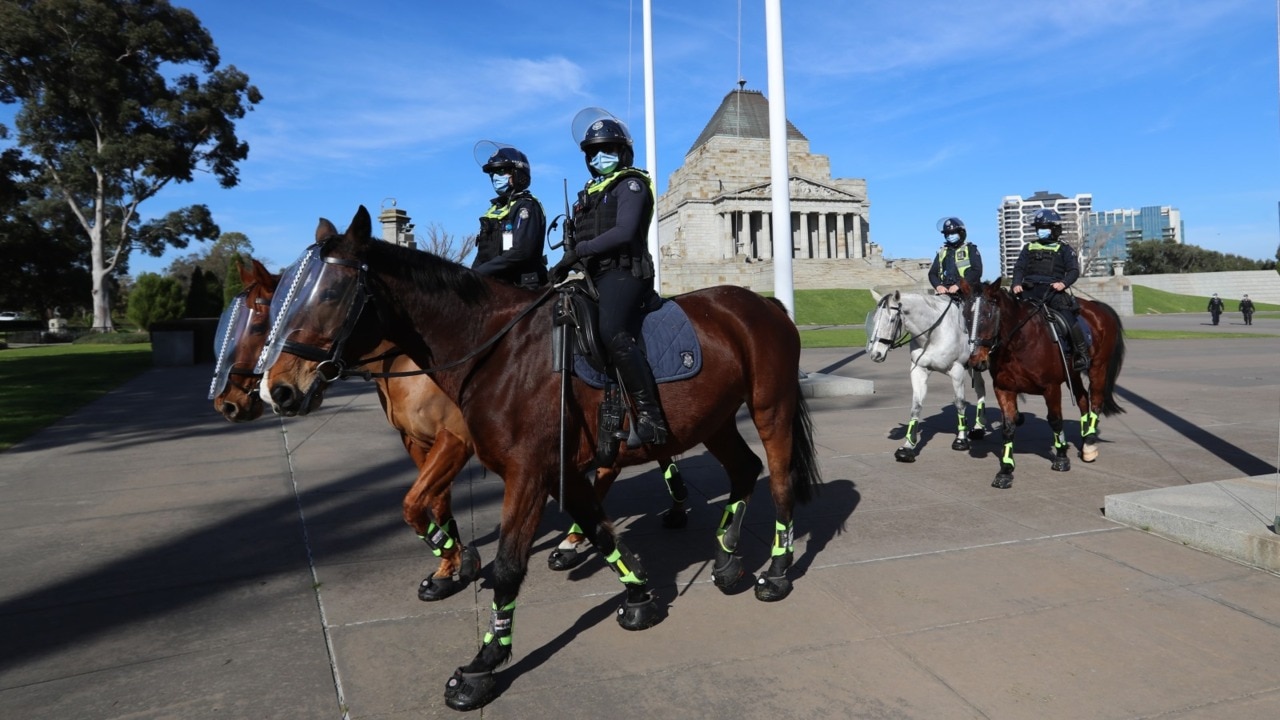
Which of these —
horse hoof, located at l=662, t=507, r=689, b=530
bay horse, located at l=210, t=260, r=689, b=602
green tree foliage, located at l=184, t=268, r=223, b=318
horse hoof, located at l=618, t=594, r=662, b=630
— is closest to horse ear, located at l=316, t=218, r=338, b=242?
bay horse, located at l=210, t=260, r=689, b=602

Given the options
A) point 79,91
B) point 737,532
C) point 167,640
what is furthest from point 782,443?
point 79,91

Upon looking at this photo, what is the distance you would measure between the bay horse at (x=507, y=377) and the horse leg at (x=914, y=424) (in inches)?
161

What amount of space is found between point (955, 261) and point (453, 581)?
318 inches

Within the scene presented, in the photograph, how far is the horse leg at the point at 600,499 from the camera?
5.33 meters

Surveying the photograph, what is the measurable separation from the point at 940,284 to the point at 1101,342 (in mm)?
2064

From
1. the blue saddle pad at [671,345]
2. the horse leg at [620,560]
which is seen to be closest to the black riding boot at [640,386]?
the blue saddle pad at [671,345]

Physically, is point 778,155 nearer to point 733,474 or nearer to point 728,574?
point 733,474

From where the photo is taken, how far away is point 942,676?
3.57 m

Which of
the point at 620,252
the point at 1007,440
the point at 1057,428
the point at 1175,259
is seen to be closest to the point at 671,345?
the point at 620,252

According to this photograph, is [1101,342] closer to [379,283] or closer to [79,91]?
[379,283]

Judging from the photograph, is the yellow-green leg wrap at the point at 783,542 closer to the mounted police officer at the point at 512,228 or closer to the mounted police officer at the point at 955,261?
the mounted police officer at the point at 512,228

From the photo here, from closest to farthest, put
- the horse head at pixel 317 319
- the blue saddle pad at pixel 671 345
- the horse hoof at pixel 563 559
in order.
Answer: the horse head at pixel 317 319, the blue saddle pad at pixel 671 345, the horse hoof at pixel 563 559

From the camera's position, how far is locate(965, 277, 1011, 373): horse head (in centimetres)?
798

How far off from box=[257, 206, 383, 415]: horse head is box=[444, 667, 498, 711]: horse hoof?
1.44 metres
